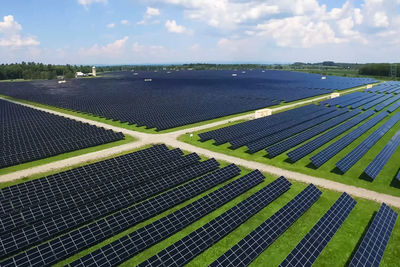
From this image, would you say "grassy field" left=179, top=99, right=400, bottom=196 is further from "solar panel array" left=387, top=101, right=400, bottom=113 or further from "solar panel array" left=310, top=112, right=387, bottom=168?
"solar panel array" left=387, top=101, right=400, bottom=113

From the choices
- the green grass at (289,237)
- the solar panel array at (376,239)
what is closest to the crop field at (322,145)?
the solar panel array at (376,239)

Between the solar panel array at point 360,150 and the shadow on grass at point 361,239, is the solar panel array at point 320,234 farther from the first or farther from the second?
the solar panel array at point 360,150

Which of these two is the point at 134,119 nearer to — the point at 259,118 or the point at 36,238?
the point at 259,118

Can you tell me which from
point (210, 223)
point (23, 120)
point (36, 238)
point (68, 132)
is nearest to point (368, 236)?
point (210, 223)

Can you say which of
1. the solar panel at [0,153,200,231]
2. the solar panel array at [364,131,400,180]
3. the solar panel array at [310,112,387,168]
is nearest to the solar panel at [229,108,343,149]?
the solar panel array at [310,112,387,168]

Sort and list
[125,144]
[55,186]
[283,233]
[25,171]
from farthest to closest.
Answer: [125,144], [25,171], [55,186], [283,233]
